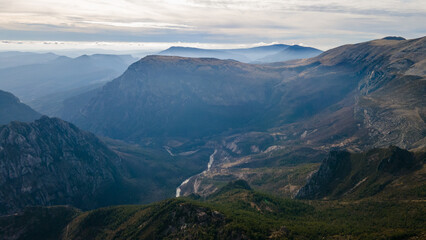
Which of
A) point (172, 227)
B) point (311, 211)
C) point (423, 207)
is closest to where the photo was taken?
point (423, 207)

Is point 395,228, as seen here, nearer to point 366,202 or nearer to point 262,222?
point 366,202

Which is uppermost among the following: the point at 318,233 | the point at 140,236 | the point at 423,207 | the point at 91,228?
the point at 423,207

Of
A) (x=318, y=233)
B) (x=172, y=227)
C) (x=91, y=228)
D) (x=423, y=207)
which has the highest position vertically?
(x=423, y=207)

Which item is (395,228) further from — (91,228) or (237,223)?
(91,228)

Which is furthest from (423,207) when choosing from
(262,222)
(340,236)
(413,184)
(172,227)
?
(172,227)

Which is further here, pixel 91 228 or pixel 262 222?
pixel 91 228

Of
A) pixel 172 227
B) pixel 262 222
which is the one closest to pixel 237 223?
pixel 262 222

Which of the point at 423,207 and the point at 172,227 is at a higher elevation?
the point at 423,207

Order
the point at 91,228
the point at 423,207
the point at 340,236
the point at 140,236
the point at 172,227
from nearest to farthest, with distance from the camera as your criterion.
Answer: the point at 340,236 < the point at 423,207 < the point at 172,227 < the point at 140,236 < the point at 91,228

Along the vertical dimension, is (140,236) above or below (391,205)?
below
